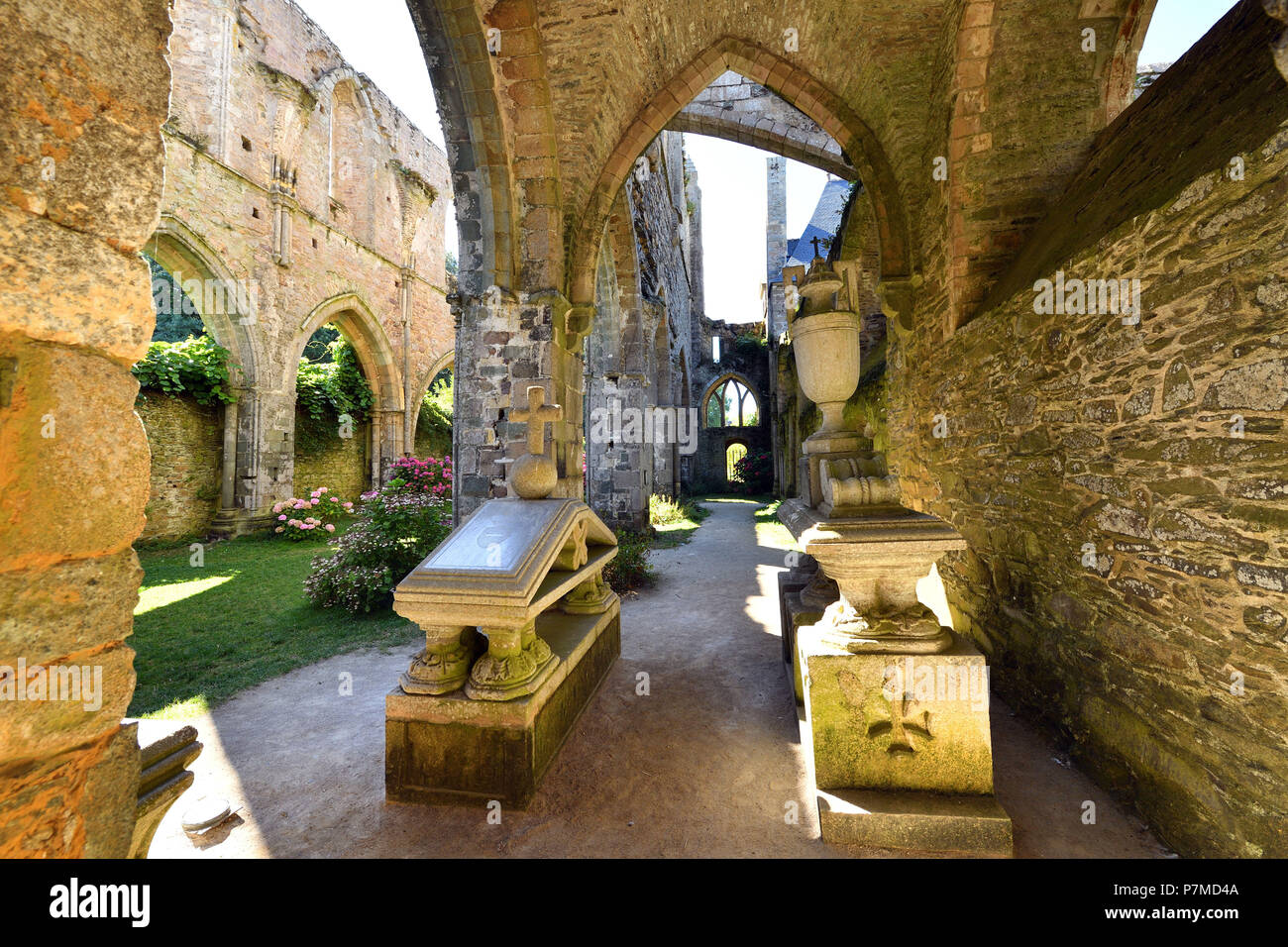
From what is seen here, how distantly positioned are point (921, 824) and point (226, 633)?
18.0 feet

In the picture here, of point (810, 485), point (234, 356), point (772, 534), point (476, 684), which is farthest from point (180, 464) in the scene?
point (810, 485)

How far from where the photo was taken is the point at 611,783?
2.40 meters

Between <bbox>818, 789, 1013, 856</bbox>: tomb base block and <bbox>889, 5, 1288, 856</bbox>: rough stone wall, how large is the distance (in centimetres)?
77

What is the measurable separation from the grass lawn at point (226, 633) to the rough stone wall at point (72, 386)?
8.17 ft

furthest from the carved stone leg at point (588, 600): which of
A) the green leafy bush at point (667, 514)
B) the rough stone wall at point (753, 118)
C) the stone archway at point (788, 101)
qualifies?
the rough stone wall at point (753, 118)

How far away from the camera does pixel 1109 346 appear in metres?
2.40

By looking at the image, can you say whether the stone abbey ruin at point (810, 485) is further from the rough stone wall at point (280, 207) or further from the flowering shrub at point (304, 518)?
the rough stone wall at point (280, 207)

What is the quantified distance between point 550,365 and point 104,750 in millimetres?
4345

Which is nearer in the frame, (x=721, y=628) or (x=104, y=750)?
(x=104, y=750)

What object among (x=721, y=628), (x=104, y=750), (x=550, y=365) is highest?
(x=550, y=365)

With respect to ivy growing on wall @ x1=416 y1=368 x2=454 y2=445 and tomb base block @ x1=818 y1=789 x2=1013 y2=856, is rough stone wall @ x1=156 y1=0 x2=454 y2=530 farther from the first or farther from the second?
tomb base block @ x1=818 y1=789 x2=1013 y2=856
